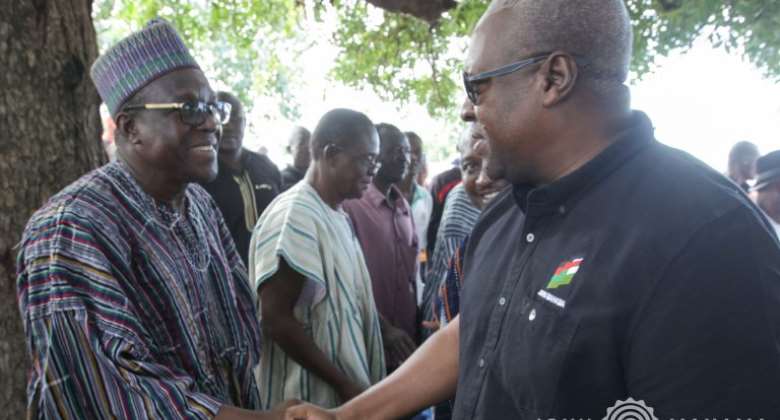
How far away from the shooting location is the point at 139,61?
96.9 inches

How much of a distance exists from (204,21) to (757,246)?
22.6 ft

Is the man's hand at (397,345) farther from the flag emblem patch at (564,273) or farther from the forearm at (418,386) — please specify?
the flag emblem patch at (564,273)

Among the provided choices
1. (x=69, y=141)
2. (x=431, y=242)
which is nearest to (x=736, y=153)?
(x=431, y=242)

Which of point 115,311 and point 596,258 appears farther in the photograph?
point 115,311

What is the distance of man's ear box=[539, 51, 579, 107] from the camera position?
65.7 inches

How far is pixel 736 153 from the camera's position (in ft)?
27.8

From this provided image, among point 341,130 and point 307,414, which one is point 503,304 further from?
point 341,130

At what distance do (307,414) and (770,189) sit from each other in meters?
3.36

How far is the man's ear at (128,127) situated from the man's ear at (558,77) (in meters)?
1.44

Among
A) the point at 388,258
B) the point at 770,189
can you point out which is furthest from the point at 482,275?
the point at 770,189

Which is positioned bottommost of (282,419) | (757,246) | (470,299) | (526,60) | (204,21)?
(282,419)

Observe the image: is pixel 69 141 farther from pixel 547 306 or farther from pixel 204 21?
pixel 204 21

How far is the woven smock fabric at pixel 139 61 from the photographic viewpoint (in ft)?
8.05

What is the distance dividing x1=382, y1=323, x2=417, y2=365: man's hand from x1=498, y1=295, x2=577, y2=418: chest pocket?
7.96 feet
